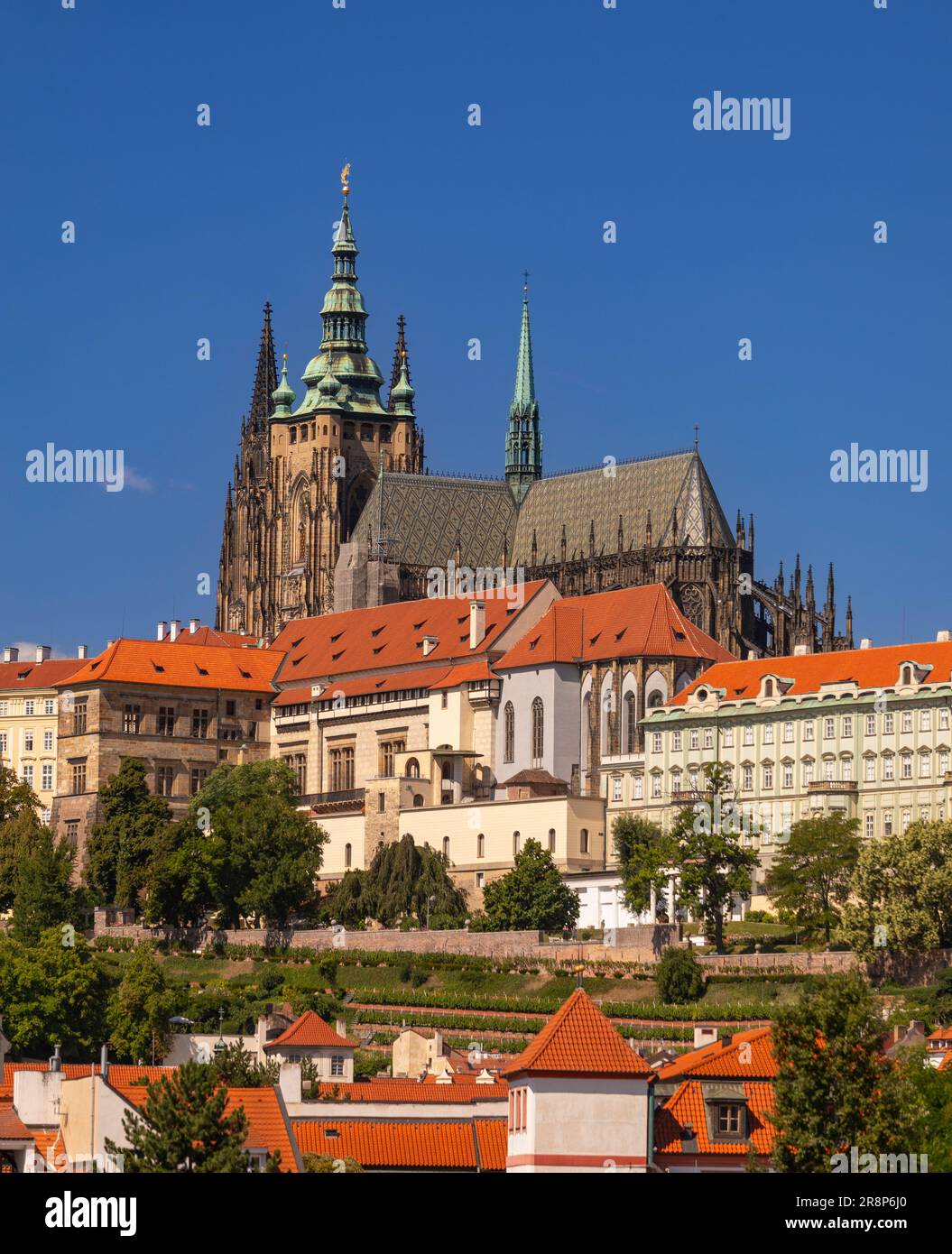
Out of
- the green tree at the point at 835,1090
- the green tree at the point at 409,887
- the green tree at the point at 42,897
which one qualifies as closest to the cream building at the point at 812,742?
the green tree at the point at 409,887

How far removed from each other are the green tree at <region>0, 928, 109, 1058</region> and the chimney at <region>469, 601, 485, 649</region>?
137ft

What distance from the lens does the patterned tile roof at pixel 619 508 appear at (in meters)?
159

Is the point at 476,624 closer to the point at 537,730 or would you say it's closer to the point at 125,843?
the point at 537,730

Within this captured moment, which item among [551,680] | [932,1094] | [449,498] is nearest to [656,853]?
[551,680]

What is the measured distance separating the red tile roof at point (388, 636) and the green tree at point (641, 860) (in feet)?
67.8

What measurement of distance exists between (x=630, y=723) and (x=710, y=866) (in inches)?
908

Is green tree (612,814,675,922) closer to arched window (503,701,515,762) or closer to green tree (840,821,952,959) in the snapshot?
green tree (840,821,952,959)

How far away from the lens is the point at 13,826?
13575cm

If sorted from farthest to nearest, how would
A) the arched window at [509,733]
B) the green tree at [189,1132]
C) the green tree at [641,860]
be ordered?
the arched window at [509,733] < the green tree at [641,860] < the green tree at [189,1132]

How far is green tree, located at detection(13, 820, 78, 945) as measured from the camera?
124938mm

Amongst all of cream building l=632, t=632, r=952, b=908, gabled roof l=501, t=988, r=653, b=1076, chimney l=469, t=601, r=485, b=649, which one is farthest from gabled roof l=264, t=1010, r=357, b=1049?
chimney l=469, t=601, r=485, b=649

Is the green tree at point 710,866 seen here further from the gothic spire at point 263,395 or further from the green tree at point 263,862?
the gothic spire at point 263,395

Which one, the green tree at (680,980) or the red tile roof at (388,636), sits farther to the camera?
the red tile roof at (388,636)
